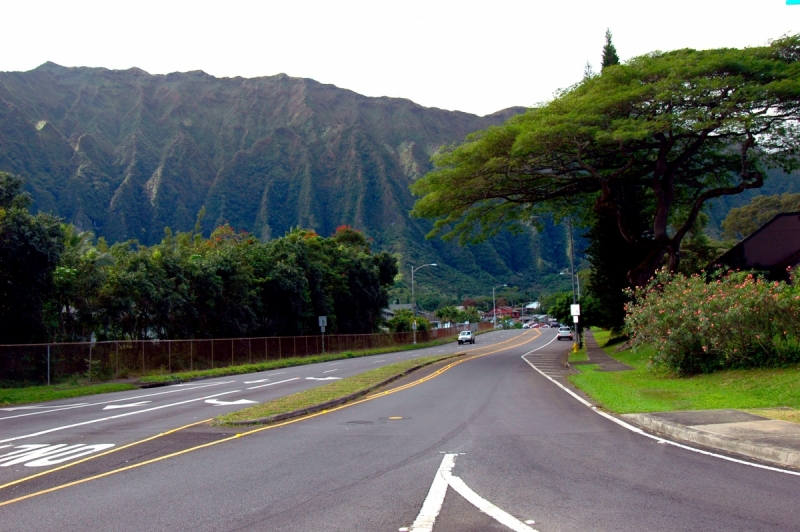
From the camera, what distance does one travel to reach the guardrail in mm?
24781

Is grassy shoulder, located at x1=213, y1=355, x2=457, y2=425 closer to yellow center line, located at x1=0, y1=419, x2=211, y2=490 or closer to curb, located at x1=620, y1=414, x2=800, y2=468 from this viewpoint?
yellow center line, located at x1=0, y1=419, x2=211, y2=490

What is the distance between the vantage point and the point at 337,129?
184 metres

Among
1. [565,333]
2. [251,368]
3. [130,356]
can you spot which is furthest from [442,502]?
[565,333]

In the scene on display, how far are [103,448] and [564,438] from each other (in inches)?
288

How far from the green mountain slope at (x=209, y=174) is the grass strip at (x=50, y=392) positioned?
305ft

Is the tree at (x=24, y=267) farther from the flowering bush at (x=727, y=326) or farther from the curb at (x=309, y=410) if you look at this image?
the flowering bush at (x=727, y=326)

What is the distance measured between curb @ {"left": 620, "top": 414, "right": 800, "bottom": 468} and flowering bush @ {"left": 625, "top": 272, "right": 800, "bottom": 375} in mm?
7353

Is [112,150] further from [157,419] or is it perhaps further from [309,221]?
[157,419]

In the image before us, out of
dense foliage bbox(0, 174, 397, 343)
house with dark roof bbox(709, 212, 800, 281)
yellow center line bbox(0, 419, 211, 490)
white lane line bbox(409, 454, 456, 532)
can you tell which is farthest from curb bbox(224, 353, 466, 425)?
house with dark roof bbox(709, 212, 800, 281)

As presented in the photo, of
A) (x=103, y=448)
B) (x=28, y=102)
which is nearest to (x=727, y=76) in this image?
(x=103, y=448)

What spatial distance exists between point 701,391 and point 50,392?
19729 millimetres

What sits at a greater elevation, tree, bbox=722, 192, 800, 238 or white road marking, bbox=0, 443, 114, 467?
tree, bbox=722, 192, 800, 238

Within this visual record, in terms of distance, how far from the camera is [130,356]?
101ft

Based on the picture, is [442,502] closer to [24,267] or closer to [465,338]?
[24,267]
